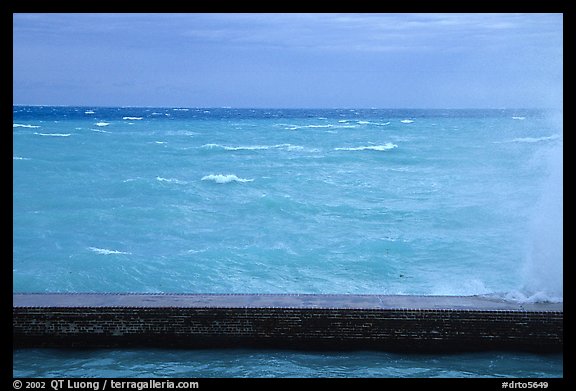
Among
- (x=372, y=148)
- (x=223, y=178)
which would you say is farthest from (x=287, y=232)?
(x=372, y=148)

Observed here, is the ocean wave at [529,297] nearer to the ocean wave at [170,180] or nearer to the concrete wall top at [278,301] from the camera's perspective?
the concrete wall top at [278,301]

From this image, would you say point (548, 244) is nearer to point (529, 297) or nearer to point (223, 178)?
point (529, 297)

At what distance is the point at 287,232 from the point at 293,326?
26.2 ft

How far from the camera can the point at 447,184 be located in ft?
77.4

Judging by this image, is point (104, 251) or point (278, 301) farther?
point (104, 251)

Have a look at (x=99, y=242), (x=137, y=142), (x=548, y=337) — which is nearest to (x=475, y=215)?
(x=99, y=242)

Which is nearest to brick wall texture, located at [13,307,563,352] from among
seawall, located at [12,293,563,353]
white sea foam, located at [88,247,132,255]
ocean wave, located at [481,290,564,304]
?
seawall, located at [12,293,563,353]

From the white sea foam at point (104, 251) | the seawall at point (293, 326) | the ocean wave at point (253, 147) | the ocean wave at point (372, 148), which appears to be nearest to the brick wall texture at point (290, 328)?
the seawall at point (293, 326)

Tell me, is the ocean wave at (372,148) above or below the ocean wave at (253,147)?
above

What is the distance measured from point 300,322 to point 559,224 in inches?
171

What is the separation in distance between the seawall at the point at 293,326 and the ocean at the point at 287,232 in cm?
16

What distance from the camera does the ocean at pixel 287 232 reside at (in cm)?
789

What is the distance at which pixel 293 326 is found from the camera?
809 cm
